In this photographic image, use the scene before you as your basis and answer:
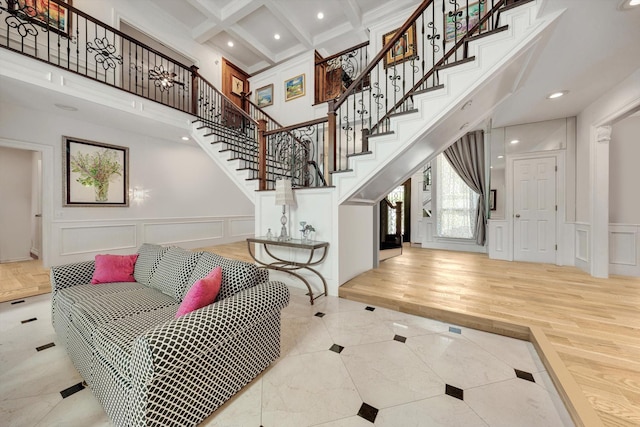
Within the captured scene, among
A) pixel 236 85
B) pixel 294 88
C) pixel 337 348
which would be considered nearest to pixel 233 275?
pixel 337 348

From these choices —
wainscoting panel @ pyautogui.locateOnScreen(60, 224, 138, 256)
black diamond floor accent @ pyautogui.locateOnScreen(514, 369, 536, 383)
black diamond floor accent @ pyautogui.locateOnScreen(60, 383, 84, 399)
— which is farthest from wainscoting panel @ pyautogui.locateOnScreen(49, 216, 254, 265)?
black diamond floor accent @ pyautogui.locateOnScreen(514, 369, 536, 383)

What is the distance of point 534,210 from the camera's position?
4406 mm

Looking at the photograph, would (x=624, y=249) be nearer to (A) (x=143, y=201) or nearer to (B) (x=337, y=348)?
(B) (x=337, y=348)

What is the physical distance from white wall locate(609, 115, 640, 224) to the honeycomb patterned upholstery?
5124mm

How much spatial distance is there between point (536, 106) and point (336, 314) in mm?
4238

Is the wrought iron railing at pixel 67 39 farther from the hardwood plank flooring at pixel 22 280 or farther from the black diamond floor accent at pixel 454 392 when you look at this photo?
the black diamond floor accent at pixel 454 392

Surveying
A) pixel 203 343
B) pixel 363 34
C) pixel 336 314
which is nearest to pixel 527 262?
pixel 336 314

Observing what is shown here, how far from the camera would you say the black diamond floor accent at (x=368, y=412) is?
1377 millimetres

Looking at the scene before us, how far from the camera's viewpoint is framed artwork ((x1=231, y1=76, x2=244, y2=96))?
7.32m

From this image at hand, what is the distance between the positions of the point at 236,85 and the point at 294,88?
7.79 ft

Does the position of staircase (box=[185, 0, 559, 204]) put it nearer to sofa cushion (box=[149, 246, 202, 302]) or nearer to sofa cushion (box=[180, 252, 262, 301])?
sofa cushion (box=[180, 252, 262, 301])

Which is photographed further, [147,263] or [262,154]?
[262,154]

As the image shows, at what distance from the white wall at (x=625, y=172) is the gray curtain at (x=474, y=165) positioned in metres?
1.72

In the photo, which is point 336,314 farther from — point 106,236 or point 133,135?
point 133,135
